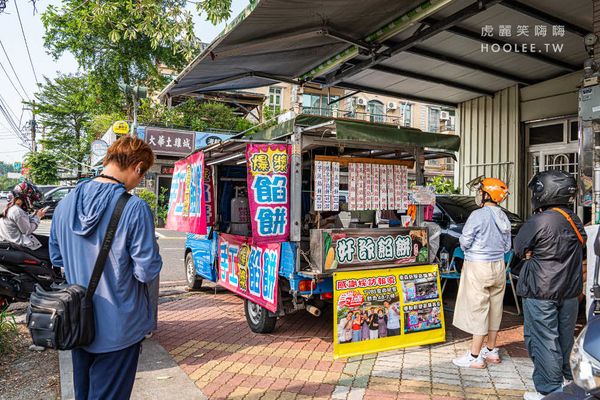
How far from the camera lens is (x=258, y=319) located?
548 cm

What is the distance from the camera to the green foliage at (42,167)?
1161 inches

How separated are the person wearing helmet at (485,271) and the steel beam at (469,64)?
136 inches

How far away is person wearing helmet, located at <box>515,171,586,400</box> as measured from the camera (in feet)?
11.3

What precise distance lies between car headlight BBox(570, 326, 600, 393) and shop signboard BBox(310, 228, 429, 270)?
2.87 metres

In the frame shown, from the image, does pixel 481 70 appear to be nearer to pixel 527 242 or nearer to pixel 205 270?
pixel 527 242

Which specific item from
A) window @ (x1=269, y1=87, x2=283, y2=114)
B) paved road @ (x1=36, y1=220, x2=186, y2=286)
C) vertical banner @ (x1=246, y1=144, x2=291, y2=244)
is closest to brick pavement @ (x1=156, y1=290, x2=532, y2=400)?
vertical banner @ (x1=246, y1=144, x2=291, y2=244)

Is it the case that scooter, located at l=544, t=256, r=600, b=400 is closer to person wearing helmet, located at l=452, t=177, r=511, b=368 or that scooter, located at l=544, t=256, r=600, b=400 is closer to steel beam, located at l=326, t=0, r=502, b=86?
person wearing helmet, located at l=452, t=177, r=511, b=368

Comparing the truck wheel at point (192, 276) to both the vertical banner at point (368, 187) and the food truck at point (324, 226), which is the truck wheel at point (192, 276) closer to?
the food truck at point (324, 226)

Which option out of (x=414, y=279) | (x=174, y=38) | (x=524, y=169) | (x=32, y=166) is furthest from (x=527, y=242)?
(x=32, y=166)

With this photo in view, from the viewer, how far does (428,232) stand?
545 centimetres

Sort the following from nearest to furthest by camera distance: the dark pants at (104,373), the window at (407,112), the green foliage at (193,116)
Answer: the dark pants at (104,373) → the green foliage at (193,116) → the window at (407,112)

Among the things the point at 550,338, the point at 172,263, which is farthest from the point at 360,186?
the point at 172,263

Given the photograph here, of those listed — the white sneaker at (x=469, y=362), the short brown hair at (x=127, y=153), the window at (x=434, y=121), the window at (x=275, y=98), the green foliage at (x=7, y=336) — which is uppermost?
the window at (x=275, y=98)

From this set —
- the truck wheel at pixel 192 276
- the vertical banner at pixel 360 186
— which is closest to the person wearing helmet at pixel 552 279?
the vertical banner at pixel 360 186
